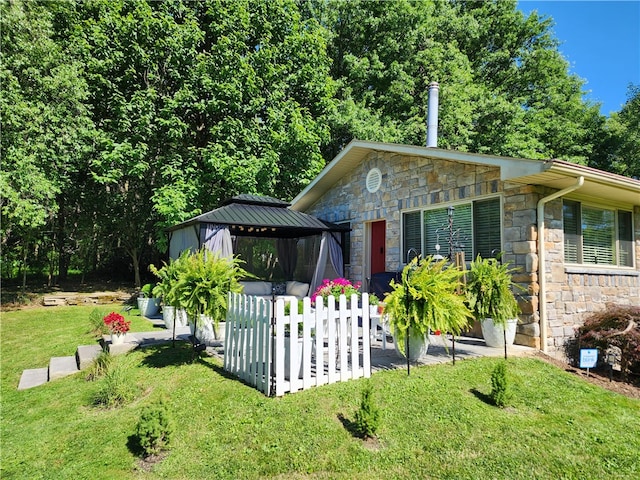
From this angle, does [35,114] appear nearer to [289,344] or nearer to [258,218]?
[258,218]

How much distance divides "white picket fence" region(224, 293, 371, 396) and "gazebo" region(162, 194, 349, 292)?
15.2 feet

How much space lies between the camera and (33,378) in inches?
223

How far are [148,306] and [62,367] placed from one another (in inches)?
180

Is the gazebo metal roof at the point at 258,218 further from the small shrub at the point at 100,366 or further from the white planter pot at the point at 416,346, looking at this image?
the white planter pot at the point at 416,346

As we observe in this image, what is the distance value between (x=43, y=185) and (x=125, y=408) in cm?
961

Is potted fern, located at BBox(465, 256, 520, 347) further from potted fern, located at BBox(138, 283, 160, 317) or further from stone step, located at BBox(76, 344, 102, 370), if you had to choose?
potted fern, located at BBox(138, 283, 160, 317)

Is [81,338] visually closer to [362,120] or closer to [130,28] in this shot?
[130,28]

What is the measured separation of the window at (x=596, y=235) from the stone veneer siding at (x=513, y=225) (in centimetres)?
33

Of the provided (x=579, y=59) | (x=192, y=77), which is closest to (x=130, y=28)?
(x=192, y=77)

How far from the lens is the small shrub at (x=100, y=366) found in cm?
536

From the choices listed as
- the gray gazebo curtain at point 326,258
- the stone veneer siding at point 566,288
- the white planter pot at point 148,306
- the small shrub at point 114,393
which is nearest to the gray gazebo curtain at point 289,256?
the gray gazebo curtain at point 326,258

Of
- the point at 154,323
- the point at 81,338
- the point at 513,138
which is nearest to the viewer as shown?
the point at 81,338

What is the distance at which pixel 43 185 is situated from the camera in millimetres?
11164

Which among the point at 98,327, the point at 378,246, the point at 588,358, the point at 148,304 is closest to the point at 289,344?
the point at 588,358
